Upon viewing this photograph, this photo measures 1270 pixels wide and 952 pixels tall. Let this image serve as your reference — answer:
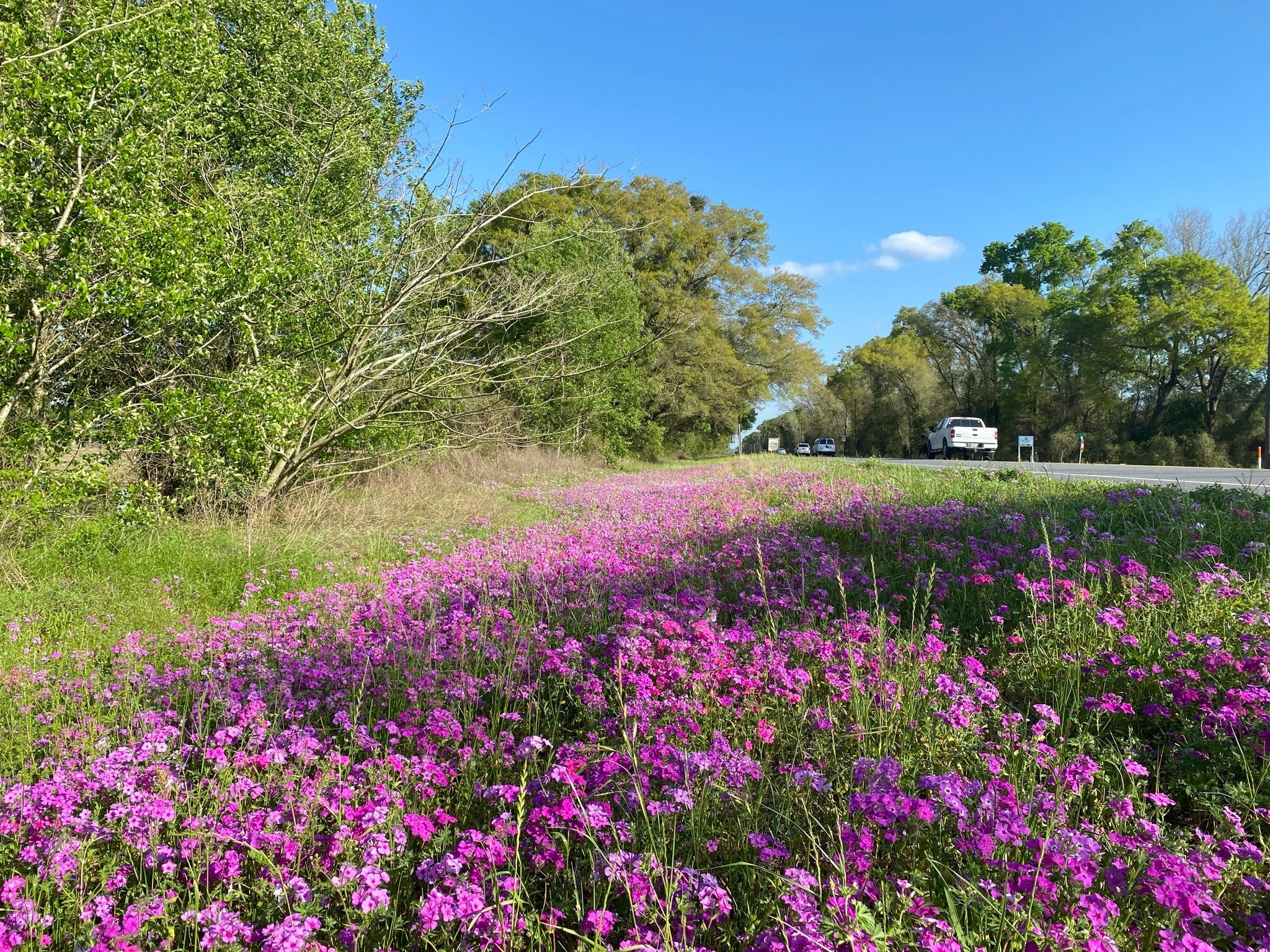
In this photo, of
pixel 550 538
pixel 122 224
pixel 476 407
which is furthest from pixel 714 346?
pixel 122 224

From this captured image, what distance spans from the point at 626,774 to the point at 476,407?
8133 mm

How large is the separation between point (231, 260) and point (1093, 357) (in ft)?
135

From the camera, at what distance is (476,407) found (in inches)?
379

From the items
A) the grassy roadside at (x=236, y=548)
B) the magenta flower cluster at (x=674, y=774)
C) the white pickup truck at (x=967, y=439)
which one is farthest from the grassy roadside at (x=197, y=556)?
the white pickup truck at (x=967, y=439)

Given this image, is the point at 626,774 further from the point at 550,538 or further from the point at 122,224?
the point at 122,224

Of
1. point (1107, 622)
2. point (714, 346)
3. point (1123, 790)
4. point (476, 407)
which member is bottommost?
point (1123, 790)

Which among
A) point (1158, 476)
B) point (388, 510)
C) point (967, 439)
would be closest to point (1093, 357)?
point (967, 439)

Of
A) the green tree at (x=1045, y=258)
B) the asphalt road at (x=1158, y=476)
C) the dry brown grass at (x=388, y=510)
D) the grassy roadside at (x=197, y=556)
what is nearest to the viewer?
the grassy roadside at (x=197, y=556)

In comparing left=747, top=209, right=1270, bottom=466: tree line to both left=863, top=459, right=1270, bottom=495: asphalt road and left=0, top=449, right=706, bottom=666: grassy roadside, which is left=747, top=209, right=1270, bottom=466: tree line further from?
left=0, top=449, right=706, bottom=666: grassy roadside

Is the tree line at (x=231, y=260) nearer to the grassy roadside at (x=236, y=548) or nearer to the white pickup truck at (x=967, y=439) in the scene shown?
the grassy roadside at (x=236, y=548)

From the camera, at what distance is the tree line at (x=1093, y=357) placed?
99.3ft

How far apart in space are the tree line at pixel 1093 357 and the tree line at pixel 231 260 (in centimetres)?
3483

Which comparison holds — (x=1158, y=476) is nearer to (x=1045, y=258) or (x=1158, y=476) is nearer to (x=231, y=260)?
(x=231, y=260)

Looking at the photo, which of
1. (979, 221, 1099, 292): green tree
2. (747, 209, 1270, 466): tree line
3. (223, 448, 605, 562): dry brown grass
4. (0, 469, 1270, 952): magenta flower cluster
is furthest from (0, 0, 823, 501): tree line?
(979, 221, 1099, 292): green tree
